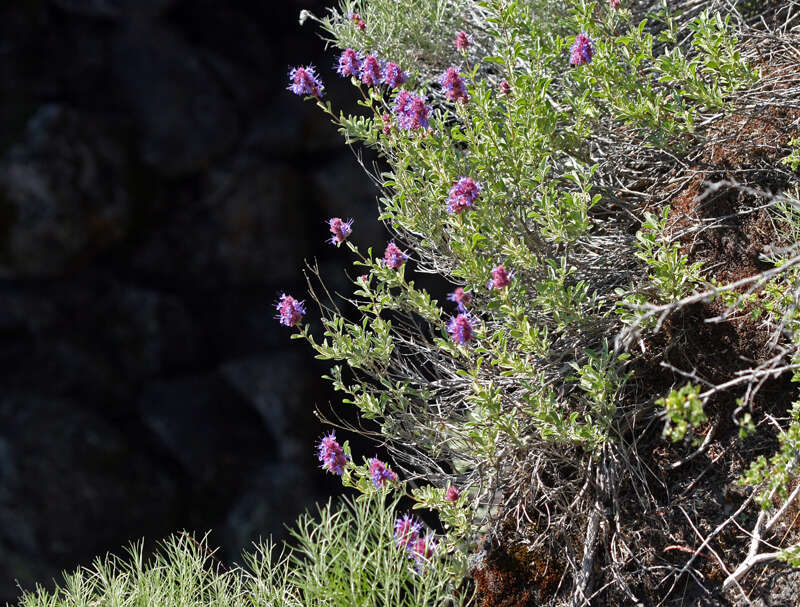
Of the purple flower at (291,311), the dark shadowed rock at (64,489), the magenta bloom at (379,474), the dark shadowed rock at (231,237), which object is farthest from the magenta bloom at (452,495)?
the dark shadowed rock at (231,237)

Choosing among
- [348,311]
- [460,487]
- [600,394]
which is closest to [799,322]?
[600,394]

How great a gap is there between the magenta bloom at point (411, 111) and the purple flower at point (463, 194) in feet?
0.88

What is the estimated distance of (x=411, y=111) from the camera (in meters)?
2.15

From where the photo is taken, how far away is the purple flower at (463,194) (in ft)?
6.45

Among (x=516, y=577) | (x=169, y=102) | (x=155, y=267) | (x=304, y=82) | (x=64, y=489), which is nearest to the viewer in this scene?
(x=516, y=577)

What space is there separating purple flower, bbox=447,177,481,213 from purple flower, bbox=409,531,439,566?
0.84m

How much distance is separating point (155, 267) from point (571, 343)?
544 cm

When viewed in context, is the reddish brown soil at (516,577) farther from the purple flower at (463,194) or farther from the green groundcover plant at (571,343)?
the purple flower at (463,194)

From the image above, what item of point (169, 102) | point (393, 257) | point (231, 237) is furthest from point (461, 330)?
point (169, 102)

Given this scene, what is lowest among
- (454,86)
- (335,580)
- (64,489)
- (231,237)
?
(64,489)

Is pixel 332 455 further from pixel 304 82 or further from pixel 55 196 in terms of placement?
pixel 55 196

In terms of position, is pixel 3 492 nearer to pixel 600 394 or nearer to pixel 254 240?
pixel 254 240

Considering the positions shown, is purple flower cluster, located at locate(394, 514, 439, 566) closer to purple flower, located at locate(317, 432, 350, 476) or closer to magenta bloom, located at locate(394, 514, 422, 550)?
magenta bloom, located at locate(394, 514, 422, 550)

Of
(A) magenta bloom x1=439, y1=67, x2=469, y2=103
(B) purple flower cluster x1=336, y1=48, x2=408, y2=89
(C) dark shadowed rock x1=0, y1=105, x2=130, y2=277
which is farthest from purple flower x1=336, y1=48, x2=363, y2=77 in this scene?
(C) dark shadowed rock x1=0, y1=105, x2=130, y2=277
